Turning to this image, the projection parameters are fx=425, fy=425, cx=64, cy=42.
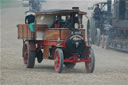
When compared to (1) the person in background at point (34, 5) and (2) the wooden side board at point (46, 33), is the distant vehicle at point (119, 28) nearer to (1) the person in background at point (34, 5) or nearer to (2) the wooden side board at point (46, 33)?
(2) the wooden side board at point (46, 33)

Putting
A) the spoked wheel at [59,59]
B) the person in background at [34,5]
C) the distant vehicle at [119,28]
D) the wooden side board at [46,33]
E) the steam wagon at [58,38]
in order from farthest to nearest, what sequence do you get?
1. the person in background at [34,5]
2. the distant vehicle at [119,28]
3. the wooden side board at [46,33]
4. the steam wagon at [58,38]
5. the spoked wheel at [59,59]

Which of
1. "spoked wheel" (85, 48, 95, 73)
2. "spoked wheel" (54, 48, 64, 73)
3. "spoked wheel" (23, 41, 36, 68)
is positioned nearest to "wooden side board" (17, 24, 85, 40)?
"spoked wheel" (23, 41, 36, 68)

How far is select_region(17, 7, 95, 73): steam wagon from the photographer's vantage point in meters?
13.4

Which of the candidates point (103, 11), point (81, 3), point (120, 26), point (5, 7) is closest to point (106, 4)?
point (103, 11)

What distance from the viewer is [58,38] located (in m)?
13.5

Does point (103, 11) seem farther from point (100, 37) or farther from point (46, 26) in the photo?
point (46, 26)

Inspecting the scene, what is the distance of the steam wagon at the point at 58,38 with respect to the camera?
13.4m

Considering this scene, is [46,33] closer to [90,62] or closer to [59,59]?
[59,59]

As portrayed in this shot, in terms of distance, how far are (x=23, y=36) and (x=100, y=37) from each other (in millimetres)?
13547

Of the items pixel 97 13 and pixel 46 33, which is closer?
pixel 46 33

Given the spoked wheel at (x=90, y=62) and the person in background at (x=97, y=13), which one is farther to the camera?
the person in background at (x=97, y=13)

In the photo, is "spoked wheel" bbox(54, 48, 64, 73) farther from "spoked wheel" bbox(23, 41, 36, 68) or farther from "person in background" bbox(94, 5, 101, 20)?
"person in background" bbox(94, 5, 101, 20)

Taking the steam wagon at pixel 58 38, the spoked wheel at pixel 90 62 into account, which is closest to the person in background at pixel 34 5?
the steam wagon at pixel 58 38

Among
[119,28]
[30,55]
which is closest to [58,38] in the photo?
[30,55]
